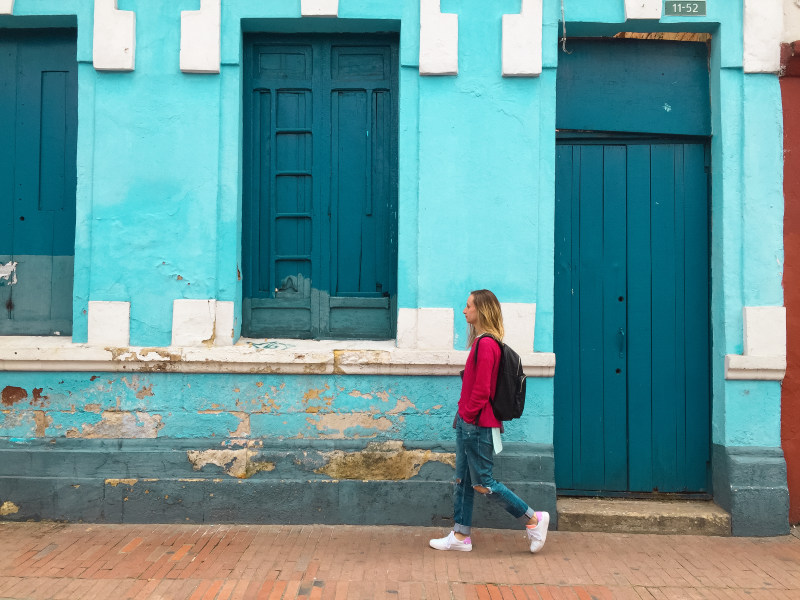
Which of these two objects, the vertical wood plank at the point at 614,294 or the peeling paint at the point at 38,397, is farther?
the vertical wood plank at the point at 614,294

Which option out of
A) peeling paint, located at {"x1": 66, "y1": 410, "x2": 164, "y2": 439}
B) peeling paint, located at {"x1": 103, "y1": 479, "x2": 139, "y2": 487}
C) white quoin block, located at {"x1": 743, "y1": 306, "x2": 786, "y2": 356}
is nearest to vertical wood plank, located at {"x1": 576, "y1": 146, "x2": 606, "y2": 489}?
white quoin block, located at {"x1": 743, "y1": 306, "x2": 786, "y2": 356}

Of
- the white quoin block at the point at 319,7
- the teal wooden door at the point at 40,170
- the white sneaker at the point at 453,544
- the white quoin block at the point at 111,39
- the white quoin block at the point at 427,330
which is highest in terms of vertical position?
the white quoin block at the point at 319,7

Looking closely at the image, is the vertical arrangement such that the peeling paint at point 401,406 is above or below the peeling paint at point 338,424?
above

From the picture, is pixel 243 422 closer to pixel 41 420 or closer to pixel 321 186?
pixel 41 420

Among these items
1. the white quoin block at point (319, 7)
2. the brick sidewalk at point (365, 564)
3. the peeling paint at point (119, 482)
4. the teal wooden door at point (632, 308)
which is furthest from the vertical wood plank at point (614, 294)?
the peeling paint at point (119, 482)

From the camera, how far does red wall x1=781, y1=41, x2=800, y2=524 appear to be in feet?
17.3

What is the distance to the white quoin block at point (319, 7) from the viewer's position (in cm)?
521

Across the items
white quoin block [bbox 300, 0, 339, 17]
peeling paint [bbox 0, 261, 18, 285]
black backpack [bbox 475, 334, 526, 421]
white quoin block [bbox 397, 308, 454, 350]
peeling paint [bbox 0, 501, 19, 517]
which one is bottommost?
peeling paint [bbox 0, 501, 19, 517]

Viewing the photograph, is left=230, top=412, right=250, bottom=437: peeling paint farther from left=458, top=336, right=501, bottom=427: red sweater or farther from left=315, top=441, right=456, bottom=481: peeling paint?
left=458, top=336, right=501, bottom=427: red sweater

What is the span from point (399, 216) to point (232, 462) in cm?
219

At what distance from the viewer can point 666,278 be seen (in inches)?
217

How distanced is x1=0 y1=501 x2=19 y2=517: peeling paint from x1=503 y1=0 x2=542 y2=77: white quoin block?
478 centimetres

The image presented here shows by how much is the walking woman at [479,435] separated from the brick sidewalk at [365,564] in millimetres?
176

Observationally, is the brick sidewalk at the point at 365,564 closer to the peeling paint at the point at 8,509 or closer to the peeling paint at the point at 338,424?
the peeling paint at the point at 8,509
